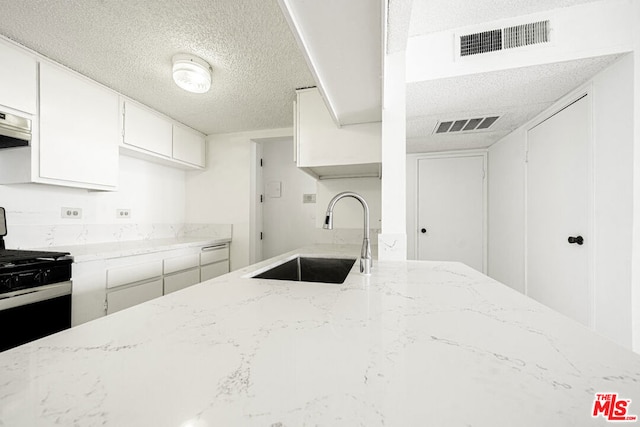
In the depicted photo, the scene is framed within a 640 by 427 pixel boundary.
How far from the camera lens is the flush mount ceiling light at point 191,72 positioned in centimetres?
170

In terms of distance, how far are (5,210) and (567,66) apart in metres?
3.82

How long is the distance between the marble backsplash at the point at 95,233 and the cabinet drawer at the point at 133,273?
2.01 feet

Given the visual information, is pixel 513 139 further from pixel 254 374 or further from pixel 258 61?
pixel 254 374

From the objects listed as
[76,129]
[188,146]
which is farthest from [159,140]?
[76,129]

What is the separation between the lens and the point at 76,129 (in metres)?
1.88

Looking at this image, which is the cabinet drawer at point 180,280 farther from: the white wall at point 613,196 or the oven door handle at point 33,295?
the white wall at point 613,196

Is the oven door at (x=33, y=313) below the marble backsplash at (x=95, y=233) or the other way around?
below

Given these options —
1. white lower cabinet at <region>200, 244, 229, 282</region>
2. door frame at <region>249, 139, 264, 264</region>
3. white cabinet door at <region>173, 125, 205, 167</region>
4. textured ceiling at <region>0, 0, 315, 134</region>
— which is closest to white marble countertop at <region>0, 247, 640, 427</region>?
textured ceiling at <region>0, 0, 315, 134</region>


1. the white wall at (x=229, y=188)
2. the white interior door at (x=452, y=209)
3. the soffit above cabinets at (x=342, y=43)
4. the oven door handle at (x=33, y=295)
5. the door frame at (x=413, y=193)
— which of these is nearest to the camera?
the soffit above cabinets at (x=342, y=43)

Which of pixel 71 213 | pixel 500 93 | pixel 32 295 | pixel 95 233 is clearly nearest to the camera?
pixel 32 295

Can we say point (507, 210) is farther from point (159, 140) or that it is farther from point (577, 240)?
point (159, 140)

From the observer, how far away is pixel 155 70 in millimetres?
1895

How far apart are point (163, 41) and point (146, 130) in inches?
45.2

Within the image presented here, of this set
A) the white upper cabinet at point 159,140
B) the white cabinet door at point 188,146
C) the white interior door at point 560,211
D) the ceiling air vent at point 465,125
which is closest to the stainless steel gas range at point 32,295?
the white upper cabinet at point 159,140
